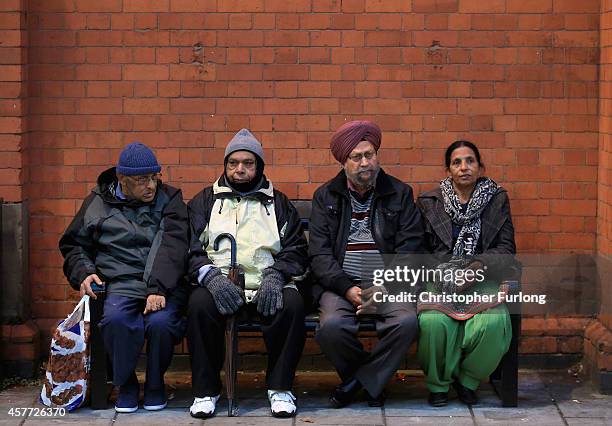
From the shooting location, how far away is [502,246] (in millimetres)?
7277

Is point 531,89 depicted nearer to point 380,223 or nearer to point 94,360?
point 380,223

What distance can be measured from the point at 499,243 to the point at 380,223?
0.69 m

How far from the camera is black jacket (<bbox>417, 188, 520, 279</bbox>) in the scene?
23.7 feet

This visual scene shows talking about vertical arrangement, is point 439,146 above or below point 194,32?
below

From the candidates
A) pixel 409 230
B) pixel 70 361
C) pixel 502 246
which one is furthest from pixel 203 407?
pixel 502 246

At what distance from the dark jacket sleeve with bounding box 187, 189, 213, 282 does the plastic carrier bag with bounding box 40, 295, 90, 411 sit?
24.2 inches

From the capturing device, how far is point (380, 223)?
731cm

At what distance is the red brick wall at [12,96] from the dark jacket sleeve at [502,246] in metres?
2.80

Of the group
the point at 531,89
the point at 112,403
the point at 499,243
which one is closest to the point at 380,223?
the point at 499,243

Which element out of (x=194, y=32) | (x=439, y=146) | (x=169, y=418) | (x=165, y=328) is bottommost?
(x=169, y=418)

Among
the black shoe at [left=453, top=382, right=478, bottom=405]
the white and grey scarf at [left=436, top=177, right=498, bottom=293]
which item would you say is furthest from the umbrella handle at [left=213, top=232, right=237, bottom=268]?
the black shoe at [left=453, top=382, right=478, bottom=405]

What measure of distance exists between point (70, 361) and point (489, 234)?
247cm

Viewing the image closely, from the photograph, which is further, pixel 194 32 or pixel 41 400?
pixel 194 32

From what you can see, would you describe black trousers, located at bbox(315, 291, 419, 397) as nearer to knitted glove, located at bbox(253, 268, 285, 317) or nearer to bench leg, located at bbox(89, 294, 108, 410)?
knitted glove, located at bbox(253, 268, 285, 317)
